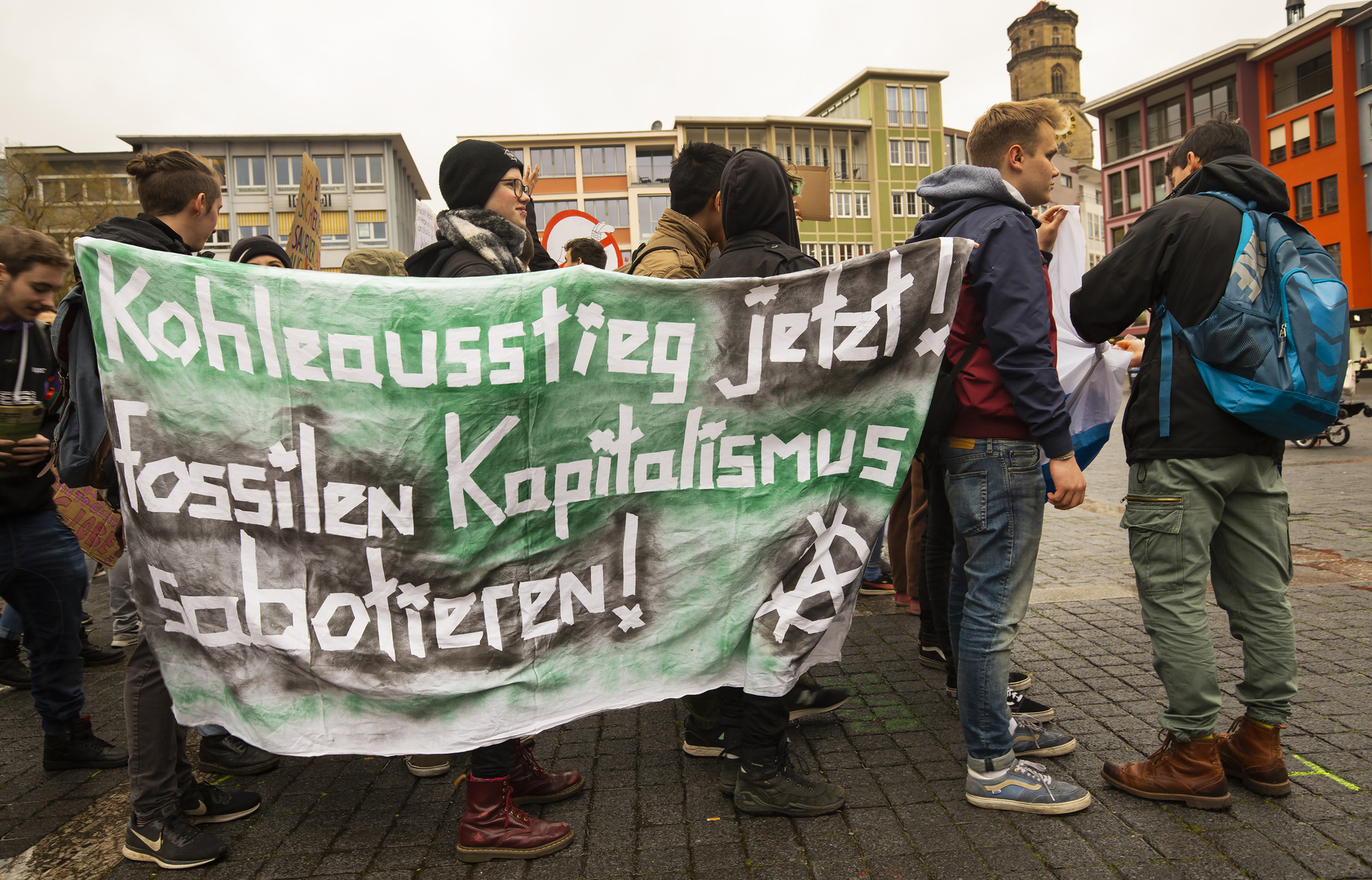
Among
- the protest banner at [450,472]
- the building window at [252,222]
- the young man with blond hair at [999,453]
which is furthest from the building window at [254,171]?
the young man with blond hair at [999,453]

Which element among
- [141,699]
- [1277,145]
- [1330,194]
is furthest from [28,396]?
[1277,145]

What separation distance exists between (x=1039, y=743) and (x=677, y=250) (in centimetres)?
263

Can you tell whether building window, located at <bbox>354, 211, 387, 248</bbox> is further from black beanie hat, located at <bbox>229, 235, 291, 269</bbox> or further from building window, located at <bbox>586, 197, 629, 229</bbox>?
black beanie hat, located at <bbox>229, 235, 291, 269</bbox>

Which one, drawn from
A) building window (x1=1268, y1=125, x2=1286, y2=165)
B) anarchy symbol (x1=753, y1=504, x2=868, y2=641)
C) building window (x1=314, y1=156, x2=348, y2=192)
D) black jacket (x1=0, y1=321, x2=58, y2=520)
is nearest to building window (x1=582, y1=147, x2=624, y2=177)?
building window (x1=314, y1=156, x2=348, y2=192)

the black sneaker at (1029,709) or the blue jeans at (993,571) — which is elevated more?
the blue jeans at (993,571)

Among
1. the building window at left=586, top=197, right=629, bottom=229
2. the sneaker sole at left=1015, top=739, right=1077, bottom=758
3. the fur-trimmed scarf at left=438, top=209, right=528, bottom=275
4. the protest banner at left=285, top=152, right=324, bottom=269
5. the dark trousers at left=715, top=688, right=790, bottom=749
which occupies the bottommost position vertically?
the sneaker sole at left=1015, top=739, right=1077, bottom=758

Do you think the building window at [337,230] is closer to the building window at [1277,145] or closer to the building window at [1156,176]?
the building window at [1156,176]

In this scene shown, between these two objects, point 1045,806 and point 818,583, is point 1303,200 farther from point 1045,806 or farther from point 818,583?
point 818,583

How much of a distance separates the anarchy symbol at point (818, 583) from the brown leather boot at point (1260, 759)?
1.41m

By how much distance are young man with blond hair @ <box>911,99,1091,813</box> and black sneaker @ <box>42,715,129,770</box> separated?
3439 mm

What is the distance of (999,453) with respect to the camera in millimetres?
2998

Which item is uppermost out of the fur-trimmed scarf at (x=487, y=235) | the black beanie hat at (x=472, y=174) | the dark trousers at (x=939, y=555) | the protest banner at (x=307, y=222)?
the protest banner at (x=307, y=222)

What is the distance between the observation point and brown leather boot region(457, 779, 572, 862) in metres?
2.86

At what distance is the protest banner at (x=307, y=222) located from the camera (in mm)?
5914
